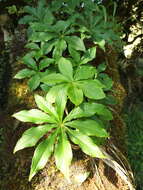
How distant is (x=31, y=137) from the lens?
123cm

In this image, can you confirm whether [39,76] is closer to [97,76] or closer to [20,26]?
[97,76]

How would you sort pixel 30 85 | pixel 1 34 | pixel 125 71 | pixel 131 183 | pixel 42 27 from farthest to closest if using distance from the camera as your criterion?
1. pixel 125 71
2. pixel 1 34
3. pixel 42 27
4. pixel 30 85
5. pixel 131 183

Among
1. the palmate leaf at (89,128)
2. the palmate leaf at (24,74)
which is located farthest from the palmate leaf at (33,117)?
the palmate leaf at (24,74)

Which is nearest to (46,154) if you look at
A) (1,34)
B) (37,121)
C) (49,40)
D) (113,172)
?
(37,121)

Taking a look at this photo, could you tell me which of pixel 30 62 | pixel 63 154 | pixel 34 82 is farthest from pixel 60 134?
pixel 30 62

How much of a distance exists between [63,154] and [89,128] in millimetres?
166

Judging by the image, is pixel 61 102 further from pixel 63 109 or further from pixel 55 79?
pixel 55 79

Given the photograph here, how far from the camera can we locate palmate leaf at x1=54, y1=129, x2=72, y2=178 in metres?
1.13

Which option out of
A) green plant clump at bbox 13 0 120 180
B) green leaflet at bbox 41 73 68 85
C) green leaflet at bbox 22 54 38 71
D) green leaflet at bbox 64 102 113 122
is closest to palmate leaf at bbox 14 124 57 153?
green plant clump at bbox 13 0 120 180

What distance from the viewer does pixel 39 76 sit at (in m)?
1.59

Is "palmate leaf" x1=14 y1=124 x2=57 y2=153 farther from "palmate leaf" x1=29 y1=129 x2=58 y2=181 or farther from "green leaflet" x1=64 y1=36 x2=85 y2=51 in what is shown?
"green leaflet" x1=64 y1=36 x2=85 y2=51

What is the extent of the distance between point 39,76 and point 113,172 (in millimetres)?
689

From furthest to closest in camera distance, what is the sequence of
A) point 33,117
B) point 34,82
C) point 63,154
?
point 34,82
point 33,117
point 63,154

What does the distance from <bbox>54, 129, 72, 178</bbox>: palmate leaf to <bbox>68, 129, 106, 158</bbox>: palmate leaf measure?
5 centimetres
